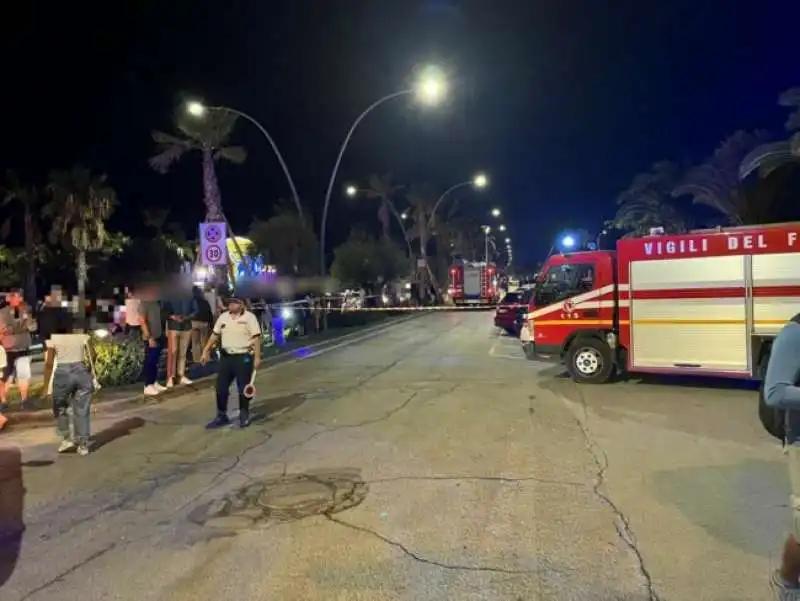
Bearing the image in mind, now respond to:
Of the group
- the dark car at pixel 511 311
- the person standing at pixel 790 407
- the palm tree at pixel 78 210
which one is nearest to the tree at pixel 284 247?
the palm tree at pixel 78 210

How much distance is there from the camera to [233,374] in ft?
Answer: 31.0

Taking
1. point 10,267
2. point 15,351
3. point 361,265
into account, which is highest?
point 10,267

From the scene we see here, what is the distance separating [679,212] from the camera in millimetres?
37000

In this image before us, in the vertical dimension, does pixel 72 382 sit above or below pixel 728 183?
below

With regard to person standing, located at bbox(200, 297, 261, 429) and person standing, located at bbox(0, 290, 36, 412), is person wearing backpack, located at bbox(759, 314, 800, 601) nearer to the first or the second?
person standing, located at bbox(200, 297, 261, 429)

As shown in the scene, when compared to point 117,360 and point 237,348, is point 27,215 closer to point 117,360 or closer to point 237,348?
point 117,360

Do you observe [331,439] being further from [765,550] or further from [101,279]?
[101,279]

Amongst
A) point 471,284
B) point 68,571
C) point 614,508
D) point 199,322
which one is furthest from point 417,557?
point 471,284

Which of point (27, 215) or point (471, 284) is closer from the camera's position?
point (27, 215)

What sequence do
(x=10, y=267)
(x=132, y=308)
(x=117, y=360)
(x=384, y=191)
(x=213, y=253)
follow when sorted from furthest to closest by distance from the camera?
(x=384, y=191) < (x=10, y=267) < (x=213, y=253) < (x=117, y=360) < (x=132, y=308)

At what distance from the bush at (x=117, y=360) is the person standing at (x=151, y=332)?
124 centimetres

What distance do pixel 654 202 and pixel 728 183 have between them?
790 cm

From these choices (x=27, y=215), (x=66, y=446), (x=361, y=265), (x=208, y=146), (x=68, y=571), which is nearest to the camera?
(x=68, y=571)

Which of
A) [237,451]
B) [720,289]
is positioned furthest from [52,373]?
[720,289]
